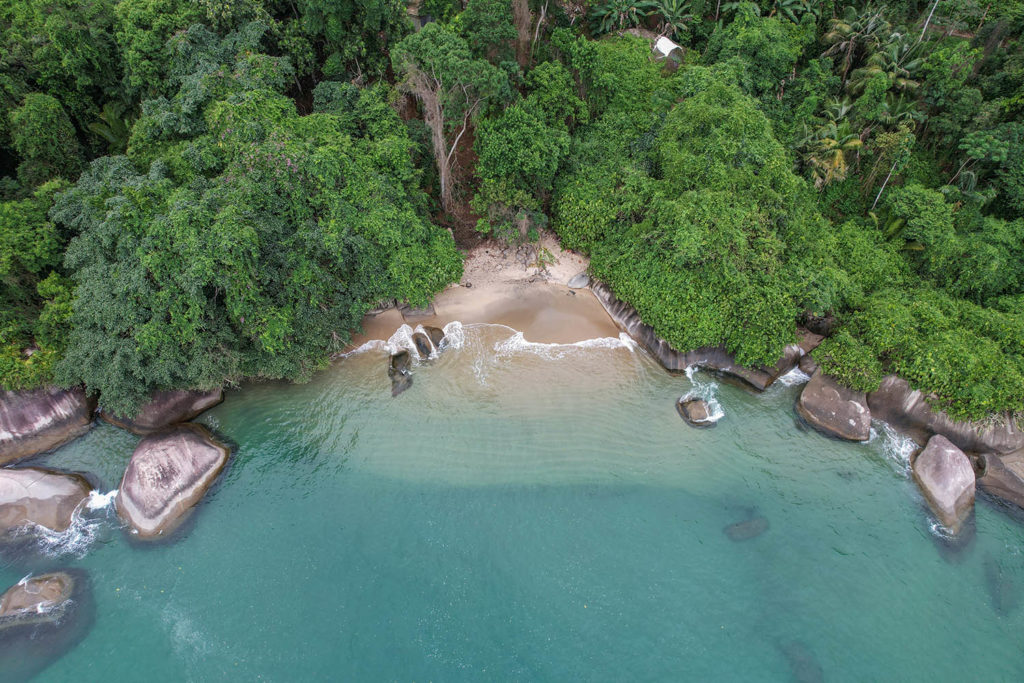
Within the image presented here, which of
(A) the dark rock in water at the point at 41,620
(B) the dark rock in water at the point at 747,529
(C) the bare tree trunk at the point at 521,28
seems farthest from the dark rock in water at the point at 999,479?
(A) the dark rock in water at the point at 41,620

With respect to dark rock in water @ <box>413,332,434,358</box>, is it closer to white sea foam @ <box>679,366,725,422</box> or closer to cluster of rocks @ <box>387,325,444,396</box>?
cluster of rocks @ <box>387,325,444,396</box>

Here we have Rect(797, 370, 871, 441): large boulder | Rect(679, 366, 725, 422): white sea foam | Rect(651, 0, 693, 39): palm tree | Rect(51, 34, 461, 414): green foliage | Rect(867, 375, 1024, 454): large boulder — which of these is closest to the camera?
Rect(51, 34, 461, 414): green foliage

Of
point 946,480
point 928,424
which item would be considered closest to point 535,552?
point 946,480

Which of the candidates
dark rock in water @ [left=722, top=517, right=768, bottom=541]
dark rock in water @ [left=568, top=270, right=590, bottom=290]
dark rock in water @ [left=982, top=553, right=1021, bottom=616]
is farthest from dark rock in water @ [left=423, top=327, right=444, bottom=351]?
dark rock in water @ [left=982, top=553, right=1021, bottom=616]

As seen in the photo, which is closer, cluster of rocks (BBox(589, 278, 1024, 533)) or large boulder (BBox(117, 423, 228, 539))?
large boulder (BBox(117, 423, 228, 539))

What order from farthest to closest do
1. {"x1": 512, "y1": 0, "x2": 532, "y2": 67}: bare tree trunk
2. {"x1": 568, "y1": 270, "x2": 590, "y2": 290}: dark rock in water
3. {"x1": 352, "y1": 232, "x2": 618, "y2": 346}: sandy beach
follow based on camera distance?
{"x1": 512, "y1": 0, "x2": 532, "y2": 67}: bare tree trunk < {"x1": 568, "y1": 270, "x2": 590, "y2": 290}: dark rock in water < {"x1": 352, "y1": 232, "x2": 618, "y2": 346}: sandy beach

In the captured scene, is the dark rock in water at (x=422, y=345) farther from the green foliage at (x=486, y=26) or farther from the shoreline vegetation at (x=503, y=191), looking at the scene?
the green foliage at (x=486, y=26)

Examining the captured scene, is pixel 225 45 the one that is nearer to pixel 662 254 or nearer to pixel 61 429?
pixel 61 429
